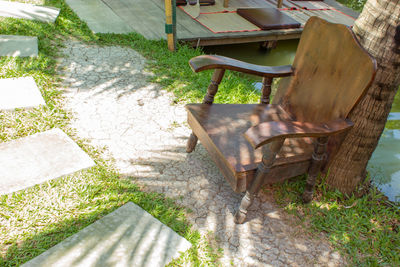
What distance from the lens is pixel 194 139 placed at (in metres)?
2.82

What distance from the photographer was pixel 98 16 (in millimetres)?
5547

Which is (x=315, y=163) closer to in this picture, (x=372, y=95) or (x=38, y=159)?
A: (x=372, y=95)

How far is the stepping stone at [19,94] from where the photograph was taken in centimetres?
315

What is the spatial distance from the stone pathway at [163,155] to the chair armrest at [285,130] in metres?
0.81

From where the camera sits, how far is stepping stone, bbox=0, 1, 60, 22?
4939mm

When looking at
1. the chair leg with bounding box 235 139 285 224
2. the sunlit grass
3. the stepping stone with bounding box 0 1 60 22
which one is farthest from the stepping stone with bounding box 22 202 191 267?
the stepping stone with bounding box 0 1 60 22

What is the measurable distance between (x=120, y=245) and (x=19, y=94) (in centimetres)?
209

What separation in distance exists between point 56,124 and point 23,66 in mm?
1132

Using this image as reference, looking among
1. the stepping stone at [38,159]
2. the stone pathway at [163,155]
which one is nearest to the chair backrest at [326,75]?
the stone pathway at [163,155]

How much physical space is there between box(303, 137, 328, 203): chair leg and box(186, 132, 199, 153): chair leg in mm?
943

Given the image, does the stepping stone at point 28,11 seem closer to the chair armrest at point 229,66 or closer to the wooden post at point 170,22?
the wooden post at point 170,22

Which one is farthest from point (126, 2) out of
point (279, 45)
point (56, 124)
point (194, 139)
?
point (194, 139)

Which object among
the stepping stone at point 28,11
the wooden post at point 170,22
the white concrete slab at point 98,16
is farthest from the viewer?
the white concrete slab at point 98,16

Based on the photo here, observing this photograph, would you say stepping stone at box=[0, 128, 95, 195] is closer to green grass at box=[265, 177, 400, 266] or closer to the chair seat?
the chair seat
